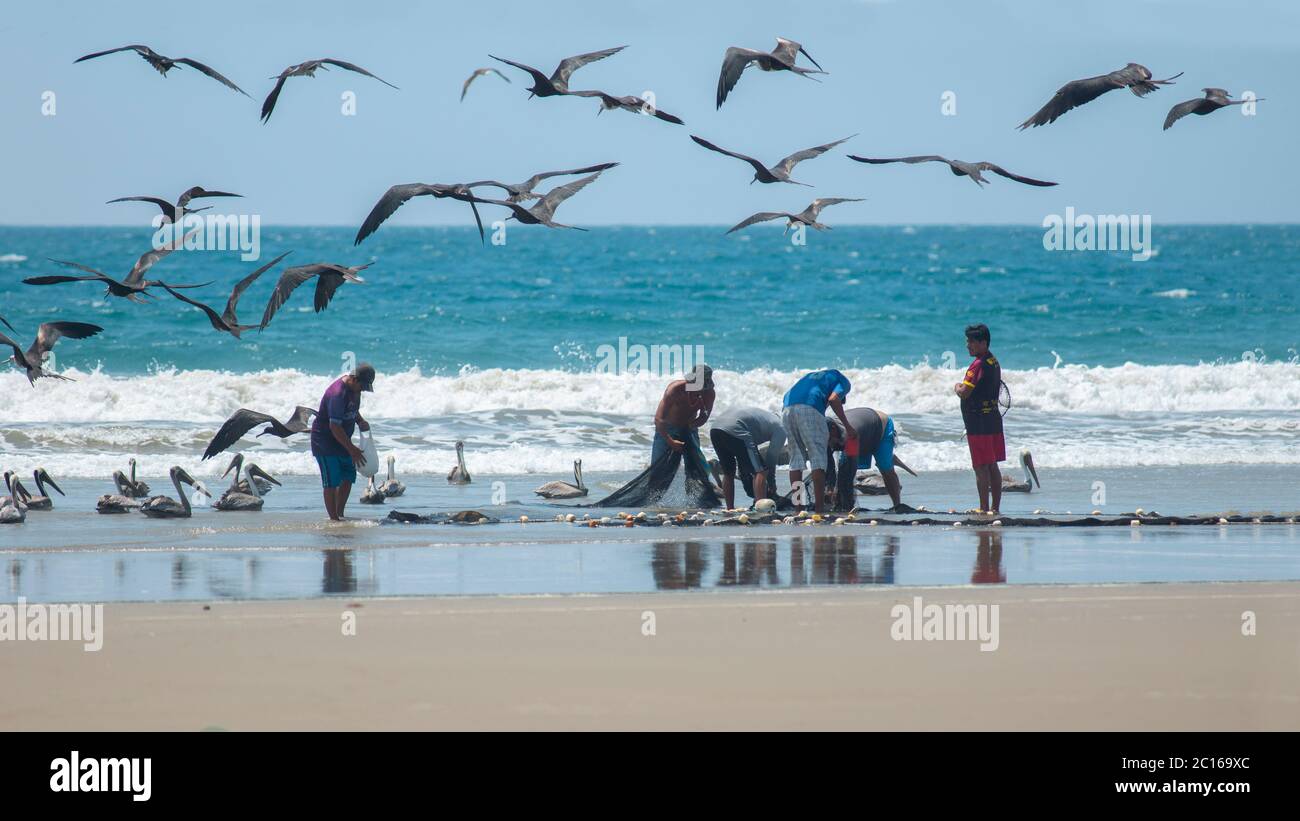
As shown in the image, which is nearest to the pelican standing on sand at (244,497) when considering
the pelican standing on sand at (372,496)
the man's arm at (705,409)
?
the pelican standing on sand at (372,496)

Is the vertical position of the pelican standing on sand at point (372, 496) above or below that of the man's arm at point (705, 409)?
below

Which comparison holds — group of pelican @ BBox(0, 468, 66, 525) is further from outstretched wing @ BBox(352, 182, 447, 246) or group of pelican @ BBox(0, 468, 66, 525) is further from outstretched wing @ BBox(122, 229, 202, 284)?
Result: outstretched wing @ BBox(352, 182, 447, 246)

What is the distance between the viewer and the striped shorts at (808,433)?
13.0 m

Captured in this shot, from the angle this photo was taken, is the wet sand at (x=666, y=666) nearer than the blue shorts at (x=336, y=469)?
Yes

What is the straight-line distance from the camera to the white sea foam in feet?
60.5

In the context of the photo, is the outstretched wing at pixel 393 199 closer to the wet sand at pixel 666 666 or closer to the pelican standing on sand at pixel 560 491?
the wet sand at pixel 666 666

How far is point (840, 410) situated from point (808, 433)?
1.19 feet

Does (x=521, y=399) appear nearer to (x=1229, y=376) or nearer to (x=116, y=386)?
(x=116, y=386)

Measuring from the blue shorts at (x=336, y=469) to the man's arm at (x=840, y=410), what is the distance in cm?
414

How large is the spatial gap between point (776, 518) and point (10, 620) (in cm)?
642
